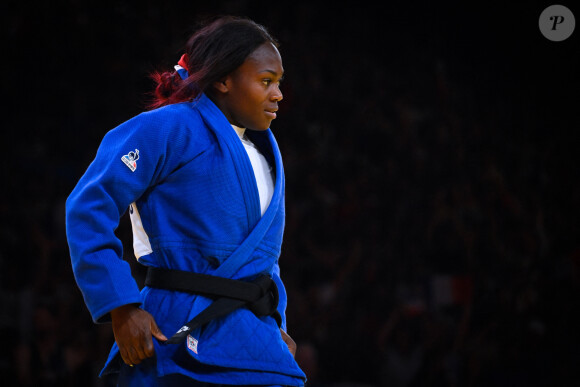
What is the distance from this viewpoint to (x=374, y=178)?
156 inches

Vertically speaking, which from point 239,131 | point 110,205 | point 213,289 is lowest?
point 213,289

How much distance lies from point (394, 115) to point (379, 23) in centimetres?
60

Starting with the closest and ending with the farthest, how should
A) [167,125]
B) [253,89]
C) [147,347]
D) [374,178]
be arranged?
[147,347] → [167,125] → [253,89] → [374,178]

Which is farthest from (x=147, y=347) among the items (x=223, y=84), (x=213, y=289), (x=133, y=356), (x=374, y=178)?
Result: (x=374, y=178)

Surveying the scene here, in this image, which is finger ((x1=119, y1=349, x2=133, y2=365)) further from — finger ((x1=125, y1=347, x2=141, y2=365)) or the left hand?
the left hand

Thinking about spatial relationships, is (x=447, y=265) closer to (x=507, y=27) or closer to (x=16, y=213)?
(x=507, y=27)

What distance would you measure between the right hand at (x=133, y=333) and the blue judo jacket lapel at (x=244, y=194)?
150mm

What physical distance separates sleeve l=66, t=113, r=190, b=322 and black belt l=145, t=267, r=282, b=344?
8 centimetres

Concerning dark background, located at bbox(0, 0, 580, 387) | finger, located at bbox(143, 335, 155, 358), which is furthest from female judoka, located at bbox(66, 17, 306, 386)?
dark background, located at bbox(0, 0, 580, 387)

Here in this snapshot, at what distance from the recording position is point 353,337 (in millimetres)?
3398

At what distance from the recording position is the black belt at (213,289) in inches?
45.1

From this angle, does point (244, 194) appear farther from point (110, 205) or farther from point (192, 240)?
point (110, 205)

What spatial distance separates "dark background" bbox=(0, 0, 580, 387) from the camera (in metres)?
3.27

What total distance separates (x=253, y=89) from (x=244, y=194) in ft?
0.76
